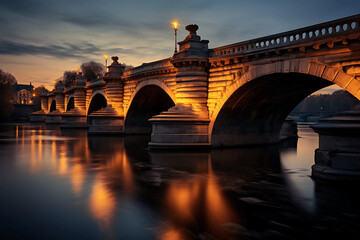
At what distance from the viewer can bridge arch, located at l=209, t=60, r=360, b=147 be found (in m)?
15.3

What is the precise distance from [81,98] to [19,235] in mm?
45920

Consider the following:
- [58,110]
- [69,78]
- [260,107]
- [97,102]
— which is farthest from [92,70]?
[260,107]

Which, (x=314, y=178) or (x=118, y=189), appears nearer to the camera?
(x=118, y=189)

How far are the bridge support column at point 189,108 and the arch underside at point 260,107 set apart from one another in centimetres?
111

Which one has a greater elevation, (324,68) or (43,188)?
(324,68)

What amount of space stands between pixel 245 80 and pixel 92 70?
87.0 meters

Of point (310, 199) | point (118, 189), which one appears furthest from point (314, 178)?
point (118, 189)

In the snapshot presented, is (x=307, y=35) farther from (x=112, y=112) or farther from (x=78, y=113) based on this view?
(x=78, y=113)

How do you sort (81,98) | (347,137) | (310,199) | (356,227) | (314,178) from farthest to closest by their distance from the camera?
1. (81,98)
2. (314,178)
3. (347,137)
4. (310,199)
5. (356,227)

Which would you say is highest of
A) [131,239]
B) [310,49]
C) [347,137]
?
[310,49]

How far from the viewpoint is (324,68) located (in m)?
13.8

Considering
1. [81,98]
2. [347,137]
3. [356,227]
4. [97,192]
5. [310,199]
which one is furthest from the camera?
[81,98]

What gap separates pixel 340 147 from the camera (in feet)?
35.3

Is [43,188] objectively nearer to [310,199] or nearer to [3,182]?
[3,182]
